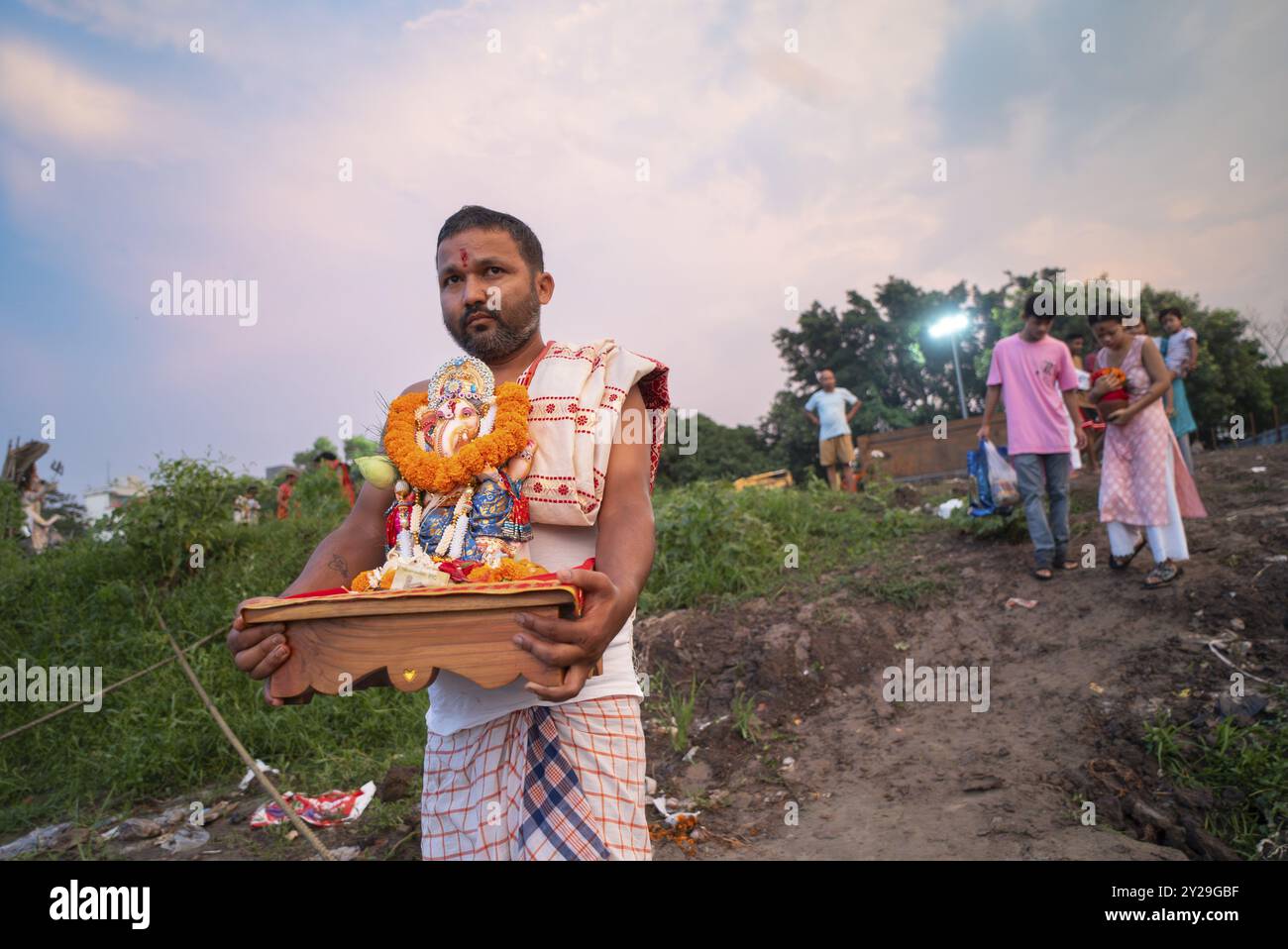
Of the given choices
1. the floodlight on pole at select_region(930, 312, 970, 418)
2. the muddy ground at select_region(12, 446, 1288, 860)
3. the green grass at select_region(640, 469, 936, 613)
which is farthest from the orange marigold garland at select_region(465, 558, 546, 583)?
the floodlight on pole at select_region(930, 312, 970, 418)

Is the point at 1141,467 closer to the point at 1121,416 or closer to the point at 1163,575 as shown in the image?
the point at 1121,416

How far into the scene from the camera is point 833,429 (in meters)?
11.8

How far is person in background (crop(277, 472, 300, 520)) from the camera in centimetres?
1020

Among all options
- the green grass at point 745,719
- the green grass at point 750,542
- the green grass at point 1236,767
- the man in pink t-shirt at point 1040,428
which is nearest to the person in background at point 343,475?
the green grass at point 750,542

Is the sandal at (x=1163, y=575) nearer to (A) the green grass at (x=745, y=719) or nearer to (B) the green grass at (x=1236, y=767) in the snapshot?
(B) the green grass at (x=1236, y=767)

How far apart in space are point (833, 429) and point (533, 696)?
34.4ft

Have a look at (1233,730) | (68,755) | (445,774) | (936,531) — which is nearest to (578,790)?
(445,774)

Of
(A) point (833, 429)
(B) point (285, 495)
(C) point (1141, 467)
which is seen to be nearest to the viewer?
(C) point (1141, 467)

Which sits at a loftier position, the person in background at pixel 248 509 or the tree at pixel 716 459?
the tree at pixel 716 459

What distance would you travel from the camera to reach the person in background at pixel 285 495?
10195mm

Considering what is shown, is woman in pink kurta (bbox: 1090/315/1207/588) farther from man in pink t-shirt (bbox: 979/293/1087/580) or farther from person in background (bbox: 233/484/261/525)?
person in background (bbox: 233/484/261/525)

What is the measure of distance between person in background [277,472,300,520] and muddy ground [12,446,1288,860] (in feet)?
18.4

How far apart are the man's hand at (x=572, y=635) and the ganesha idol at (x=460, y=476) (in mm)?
279

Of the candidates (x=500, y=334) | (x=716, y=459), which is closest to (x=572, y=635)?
(x=500, y=334)
